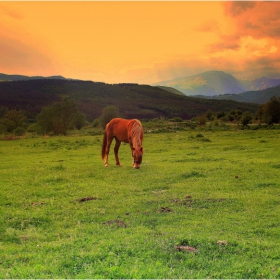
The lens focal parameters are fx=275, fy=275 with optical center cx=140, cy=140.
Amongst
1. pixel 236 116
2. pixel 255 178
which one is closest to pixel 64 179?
pixel 255 178

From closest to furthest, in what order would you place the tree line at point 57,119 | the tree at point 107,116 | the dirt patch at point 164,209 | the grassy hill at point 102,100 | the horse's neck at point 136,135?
the dirt patch at point 164,209
the horse's neck at point 136,135
the tree line at point 57,119
the tree at point 107,116
the grassy hill at point 102,100

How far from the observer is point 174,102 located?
512ft

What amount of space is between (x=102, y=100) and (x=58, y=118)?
88190mm

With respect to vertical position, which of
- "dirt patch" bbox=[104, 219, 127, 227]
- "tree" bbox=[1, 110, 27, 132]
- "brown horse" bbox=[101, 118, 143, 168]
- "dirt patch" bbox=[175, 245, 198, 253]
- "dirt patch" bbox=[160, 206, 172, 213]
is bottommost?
"dirt patch" bbox=[104, 219, 127, 227]

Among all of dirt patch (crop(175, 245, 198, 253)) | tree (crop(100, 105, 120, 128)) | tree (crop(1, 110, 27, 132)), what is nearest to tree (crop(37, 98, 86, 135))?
tree (crop(1, 110, 27, 132))

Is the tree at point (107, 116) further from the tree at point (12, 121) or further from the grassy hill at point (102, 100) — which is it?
the grassy hill at point (102, 100)

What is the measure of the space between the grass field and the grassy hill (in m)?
90.1

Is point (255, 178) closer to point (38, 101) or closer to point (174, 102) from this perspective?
point (38, 101)

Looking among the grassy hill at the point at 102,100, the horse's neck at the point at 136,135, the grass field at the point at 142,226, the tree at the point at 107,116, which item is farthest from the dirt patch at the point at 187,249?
the grassy hill at the point at 102,100

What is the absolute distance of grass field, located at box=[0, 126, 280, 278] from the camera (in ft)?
13.5

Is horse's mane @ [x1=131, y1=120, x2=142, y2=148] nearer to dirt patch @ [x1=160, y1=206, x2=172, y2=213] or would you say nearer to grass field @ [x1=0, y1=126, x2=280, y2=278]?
grass field @ [x1=0, y1=126, x2=280, y2=278]

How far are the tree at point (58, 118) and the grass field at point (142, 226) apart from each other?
4107cm

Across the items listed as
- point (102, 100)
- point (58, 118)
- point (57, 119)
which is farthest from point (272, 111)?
point (102, 100)

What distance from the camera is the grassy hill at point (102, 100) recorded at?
380 feet
